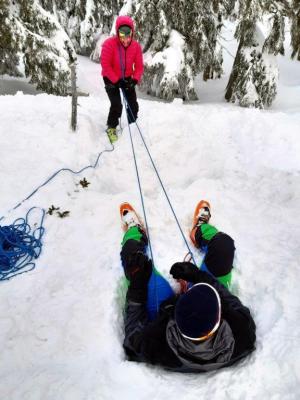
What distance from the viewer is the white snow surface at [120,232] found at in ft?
8.03

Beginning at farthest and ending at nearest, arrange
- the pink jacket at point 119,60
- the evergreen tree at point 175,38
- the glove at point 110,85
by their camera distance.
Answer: the evergreen tree at point 175,38
the glove at point 110,85
the pink jacket at point 119,60

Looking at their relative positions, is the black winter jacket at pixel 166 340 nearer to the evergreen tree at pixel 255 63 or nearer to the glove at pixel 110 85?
the glove at pixel 110 85

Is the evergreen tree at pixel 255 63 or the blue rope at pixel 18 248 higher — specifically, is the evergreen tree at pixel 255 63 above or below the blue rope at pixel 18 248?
above

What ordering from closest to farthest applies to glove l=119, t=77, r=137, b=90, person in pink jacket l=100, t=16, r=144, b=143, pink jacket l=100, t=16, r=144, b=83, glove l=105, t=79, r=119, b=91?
person in pink jacket l=100, t=16, r=144, b=143
pink jacket l=100, t=16, r=144, b=83
glove l=105, t=79, r=119, b=91
glove l=119, t=77, r=137, b=90

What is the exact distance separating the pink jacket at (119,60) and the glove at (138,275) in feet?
11.3

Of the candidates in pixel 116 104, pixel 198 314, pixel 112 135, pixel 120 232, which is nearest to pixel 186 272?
pixel 198 314

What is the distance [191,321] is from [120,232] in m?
2.00

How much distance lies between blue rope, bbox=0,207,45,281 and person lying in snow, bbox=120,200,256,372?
1.08 m

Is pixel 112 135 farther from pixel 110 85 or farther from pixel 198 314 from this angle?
pixel 198 314

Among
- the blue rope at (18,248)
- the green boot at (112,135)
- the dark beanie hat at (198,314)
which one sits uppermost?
the green boot at (112,135)

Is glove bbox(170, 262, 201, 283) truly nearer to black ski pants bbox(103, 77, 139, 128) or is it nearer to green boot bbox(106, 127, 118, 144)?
green boot bbox(106, 127, 118, 144)

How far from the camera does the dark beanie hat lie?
2.20 m

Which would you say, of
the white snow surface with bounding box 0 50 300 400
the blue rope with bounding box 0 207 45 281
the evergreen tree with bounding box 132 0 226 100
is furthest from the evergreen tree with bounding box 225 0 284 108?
the blue rope with bounding box 0 207 45 281

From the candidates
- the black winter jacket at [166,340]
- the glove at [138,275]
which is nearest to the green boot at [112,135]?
the glove at [138,275]
